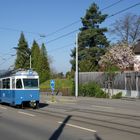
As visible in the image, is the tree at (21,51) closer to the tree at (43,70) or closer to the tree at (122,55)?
the tree at (43,70)

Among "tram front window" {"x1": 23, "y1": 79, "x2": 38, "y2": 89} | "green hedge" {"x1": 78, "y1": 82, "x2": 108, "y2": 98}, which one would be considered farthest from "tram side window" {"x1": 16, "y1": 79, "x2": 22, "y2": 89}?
"green hedge" {"x1": 78, "y1": 82, "x2": 108, "y2": 98}

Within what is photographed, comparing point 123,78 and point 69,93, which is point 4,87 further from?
point 69,93

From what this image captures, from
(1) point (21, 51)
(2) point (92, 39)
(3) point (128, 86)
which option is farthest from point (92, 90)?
(1) point (21, 51)

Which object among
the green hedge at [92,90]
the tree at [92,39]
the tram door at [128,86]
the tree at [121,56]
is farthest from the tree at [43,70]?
the tram door at [128,86]

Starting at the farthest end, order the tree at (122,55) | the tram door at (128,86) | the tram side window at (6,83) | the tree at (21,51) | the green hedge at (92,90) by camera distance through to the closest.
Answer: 1. the tree at (21,51)
2. the tree at (122,55)
3. the green hedge at (92,90)
4. the tram door at (128,86)
5. the tram side window at (6,83)

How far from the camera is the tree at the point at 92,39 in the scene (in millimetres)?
73688

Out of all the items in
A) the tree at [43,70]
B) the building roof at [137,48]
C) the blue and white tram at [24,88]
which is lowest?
the blue and white tram at [24,88]

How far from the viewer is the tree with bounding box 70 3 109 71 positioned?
242 feet

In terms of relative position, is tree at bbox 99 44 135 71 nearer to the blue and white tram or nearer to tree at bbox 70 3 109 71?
tree at bbox 70 3 109 71

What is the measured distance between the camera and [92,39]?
247 feet

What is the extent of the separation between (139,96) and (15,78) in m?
17.6

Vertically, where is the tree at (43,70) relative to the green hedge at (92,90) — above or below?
above

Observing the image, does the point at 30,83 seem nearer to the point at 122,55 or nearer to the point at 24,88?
the point at 24,88

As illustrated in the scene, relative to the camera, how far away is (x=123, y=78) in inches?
1791
